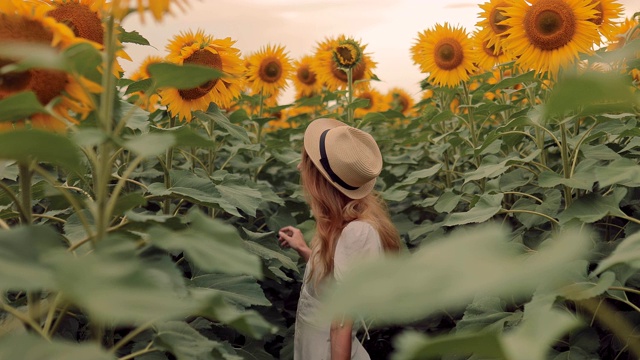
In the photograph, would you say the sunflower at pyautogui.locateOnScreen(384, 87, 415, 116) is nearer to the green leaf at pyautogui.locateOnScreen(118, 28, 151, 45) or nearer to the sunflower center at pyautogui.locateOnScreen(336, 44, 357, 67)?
the sunflower center at pyautogui.locateOnScreen(336, 44, 357, 67)

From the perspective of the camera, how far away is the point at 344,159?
244cm

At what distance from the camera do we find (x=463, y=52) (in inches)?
157

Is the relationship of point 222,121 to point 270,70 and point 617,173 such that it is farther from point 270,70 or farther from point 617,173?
point 270,70

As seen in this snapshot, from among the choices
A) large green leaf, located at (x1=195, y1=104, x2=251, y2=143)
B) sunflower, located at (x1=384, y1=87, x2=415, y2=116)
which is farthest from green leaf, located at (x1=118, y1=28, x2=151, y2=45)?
sunflower, located at (x1=384, y1=87, x2=415, y2=116)

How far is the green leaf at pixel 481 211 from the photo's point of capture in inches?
91.7

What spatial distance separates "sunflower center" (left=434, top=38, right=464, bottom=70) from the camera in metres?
3.96

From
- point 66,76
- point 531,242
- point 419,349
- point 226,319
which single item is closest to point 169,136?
point 226,319

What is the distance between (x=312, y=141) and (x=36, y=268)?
1860 millimetres

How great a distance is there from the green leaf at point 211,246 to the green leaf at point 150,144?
11 centimetres

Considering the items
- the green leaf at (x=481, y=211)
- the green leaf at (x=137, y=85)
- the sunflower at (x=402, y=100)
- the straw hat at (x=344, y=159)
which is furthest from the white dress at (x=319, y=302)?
the sunflower at (x=402, y=100)

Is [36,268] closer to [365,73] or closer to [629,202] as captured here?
[629,202]

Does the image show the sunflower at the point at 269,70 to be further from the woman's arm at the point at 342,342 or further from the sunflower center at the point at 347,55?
the woman's arm at the point at 342,342

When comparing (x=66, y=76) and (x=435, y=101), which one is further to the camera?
(x=435, y=101)

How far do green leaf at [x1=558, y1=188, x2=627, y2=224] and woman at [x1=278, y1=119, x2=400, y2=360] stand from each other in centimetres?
64
